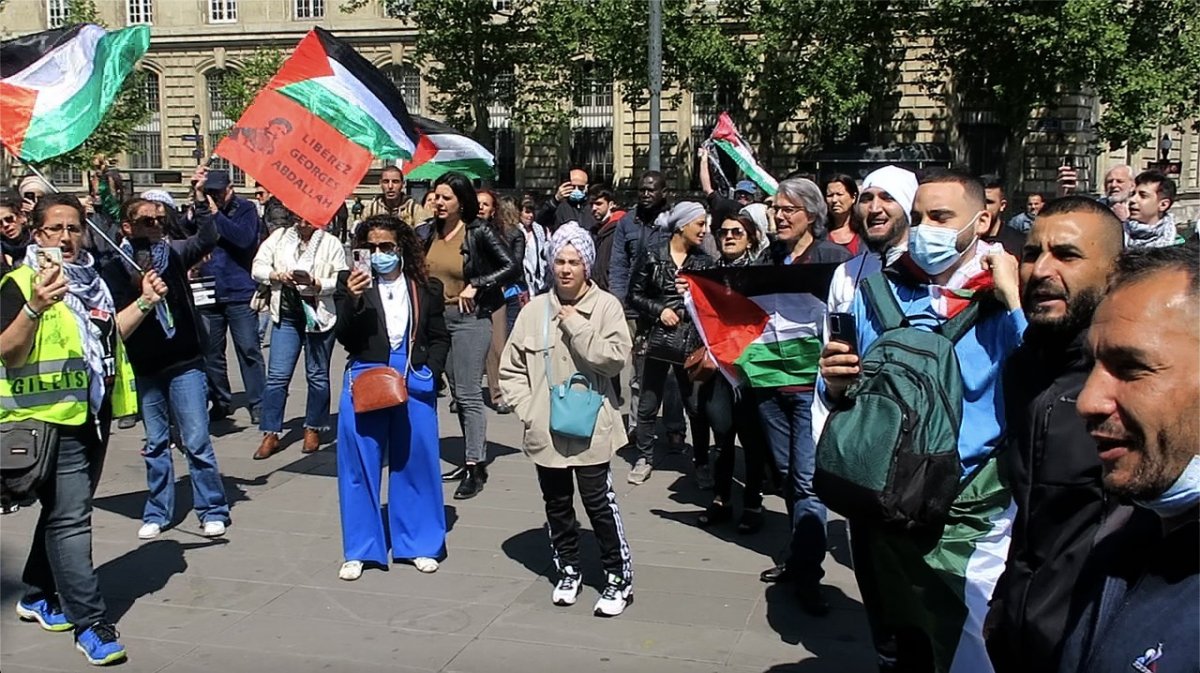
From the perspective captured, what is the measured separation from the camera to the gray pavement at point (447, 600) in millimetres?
5031

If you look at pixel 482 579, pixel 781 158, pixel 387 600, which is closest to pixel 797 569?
pixel 482 579

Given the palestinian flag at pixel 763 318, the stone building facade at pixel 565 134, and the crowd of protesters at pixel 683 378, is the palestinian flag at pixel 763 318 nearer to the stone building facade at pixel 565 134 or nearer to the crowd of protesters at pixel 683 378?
the crowd of protesters at pixel 683 378

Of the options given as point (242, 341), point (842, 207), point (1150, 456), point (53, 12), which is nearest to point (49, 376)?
point (842, 207)

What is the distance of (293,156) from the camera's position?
686cm

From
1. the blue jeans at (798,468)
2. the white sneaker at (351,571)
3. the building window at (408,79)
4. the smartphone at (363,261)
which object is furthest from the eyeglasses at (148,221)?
the building window at (408,79)

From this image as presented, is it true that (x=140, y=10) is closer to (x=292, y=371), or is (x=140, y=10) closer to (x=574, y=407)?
(x=292, y=371)

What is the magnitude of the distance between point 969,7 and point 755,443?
22.1 meters

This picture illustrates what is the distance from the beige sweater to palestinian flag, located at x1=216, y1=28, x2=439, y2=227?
1715 mm

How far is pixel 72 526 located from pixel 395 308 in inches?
81.7

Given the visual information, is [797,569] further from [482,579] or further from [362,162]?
[362,162]

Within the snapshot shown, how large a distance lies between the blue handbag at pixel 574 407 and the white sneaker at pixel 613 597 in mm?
712

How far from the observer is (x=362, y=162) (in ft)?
23.1

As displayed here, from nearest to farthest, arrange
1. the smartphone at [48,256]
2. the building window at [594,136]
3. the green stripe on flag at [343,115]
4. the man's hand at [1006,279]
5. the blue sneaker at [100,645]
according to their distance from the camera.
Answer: the man's hand at [1006,279] → the smartphone at [48,256] → the blue sneaker at [100,645] → the green stripe on flag at [343,115] → the building window at [594,136]

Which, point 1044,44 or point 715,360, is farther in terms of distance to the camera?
point 1044,44
